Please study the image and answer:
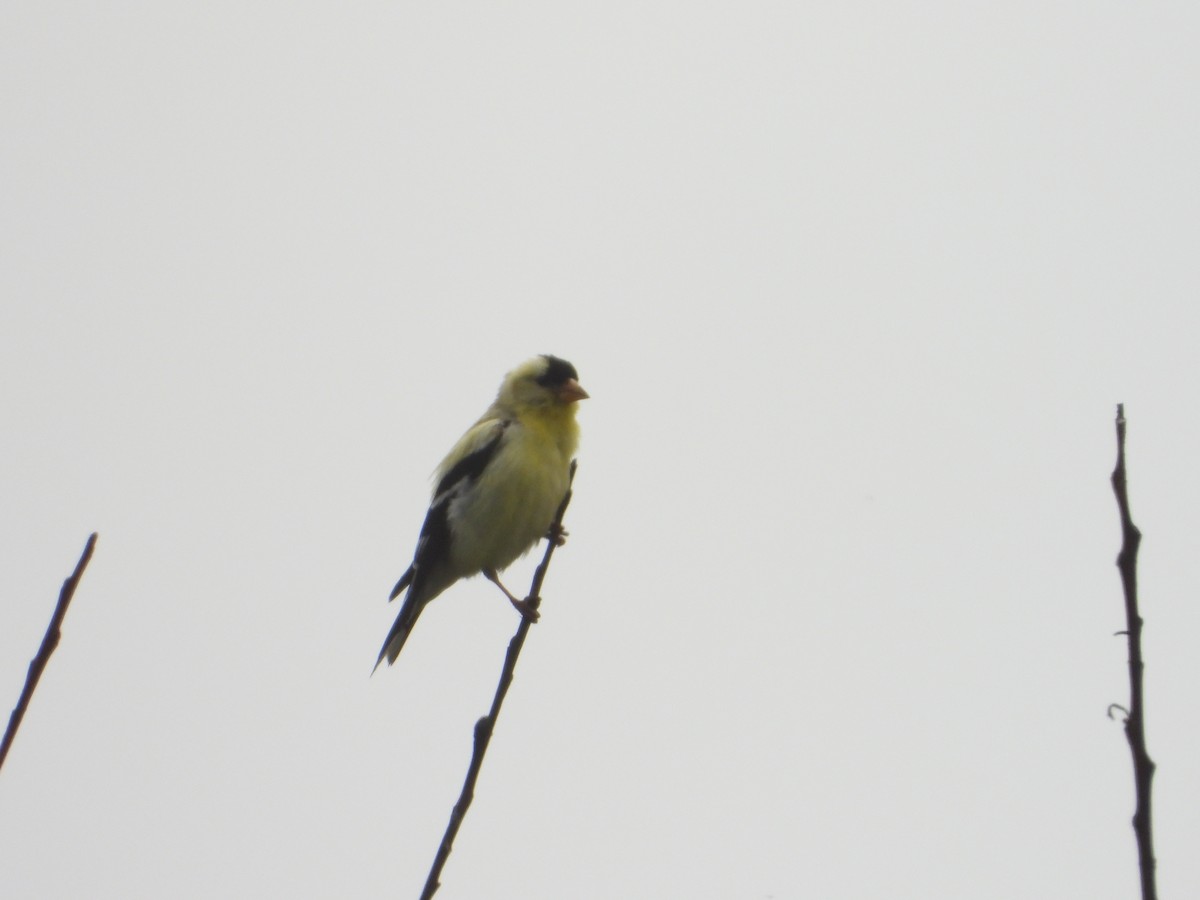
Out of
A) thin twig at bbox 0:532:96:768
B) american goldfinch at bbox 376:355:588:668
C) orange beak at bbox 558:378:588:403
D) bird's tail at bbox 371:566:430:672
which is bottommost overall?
thin twig at bbox 0:532:96:768

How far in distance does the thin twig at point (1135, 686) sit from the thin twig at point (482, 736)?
107 cm

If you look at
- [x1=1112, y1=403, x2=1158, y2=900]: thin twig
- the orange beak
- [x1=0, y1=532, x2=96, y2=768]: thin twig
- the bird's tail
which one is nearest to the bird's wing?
the bird's tail

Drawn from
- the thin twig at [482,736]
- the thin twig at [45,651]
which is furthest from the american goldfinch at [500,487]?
the thin twig at [45,651]

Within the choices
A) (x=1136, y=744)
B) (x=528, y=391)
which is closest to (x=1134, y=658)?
(x=1136, y=744)

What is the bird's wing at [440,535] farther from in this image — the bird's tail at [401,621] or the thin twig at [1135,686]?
the thin twig at [1135,686]

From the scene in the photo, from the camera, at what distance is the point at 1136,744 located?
5.37 feet

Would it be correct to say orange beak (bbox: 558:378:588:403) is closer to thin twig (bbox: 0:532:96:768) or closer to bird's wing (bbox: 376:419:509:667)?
bird's wing (bbox: 376:419:509:667)

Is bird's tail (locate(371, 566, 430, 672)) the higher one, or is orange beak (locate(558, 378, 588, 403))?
orange beak (locate(558, 378, 588, 403))

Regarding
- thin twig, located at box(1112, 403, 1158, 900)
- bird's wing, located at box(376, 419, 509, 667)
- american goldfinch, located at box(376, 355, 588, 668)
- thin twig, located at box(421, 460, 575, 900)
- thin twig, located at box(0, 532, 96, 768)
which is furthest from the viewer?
bird's wing, located at box(376, 419, 509, 667)

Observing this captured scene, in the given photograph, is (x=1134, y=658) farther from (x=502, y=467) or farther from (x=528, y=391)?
(x=528, y=391)

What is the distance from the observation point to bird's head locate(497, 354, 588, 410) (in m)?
7.46

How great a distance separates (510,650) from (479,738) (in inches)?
10.2

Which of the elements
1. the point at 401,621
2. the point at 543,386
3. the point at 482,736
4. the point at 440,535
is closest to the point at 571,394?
the point at 543,386

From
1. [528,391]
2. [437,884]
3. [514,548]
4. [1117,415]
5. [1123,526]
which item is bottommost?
[437,884]
